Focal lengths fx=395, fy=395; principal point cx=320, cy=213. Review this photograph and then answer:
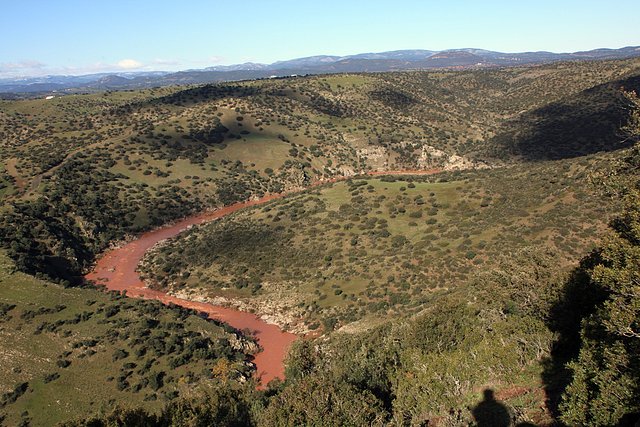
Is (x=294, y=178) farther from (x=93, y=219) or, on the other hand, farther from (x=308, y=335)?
(x=308, y=335)

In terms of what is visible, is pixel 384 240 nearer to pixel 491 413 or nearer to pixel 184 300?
pixel 184 300

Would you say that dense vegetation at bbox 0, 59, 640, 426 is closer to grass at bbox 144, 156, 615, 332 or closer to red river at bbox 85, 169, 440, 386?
grass at bbox 144, 156, 615, 332

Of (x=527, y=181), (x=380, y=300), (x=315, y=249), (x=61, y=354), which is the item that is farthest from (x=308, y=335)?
(x=527, y=181)

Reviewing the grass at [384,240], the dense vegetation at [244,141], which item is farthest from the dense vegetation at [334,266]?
the dense vegetation at [244,141]

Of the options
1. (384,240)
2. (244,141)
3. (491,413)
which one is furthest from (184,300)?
(244,141)

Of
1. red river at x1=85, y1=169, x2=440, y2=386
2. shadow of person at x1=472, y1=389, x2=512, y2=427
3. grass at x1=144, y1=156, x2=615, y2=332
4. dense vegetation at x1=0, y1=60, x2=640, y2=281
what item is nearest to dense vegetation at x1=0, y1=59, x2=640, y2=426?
shadow of person at x1=472, y1=389, x2=512, y2=427

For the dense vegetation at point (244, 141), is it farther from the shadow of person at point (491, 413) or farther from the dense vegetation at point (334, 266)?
the shadow of person at point (491, 413)
